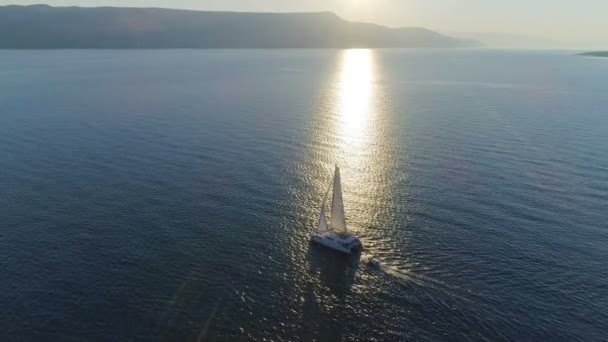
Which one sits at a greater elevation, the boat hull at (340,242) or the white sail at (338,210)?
the white sail at (338,210)

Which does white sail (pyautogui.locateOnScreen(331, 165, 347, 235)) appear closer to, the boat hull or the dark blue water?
the boat hull

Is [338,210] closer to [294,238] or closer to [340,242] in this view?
[340,242]

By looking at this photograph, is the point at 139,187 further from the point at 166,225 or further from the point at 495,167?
the point at 495,167

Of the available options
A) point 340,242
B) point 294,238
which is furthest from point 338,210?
point 294,238

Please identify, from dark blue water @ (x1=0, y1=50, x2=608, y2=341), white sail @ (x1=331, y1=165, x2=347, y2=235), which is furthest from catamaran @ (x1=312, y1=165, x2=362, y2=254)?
dark blue water @ (x1=0, y1=50, x2=608, y2=341)

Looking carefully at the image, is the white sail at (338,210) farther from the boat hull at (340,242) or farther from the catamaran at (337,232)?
the boat hull at (340,242)

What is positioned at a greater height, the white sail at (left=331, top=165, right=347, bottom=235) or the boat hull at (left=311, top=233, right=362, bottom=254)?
the white sail at (left=331, top=165, right=347, bottom=235)

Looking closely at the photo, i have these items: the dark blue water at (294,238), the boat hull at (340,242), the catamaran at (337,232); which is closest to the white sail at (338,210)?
the catamaran at (337,232)

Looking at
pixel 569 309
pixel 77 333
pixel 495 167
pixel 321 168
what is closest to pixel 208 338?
pixel 77 333
